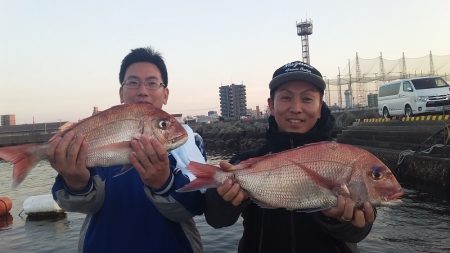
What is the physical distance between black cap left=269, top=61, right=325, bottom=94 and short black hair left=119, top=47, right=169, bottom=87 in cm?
101

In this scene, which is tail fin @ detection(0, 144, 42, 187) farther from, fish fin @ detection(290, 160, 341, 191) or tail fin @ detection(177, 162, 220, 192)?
fish fin @ detection(290, 160, 341, 191)

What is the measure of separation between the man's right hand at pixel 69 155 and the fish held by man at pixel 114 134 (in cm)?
6

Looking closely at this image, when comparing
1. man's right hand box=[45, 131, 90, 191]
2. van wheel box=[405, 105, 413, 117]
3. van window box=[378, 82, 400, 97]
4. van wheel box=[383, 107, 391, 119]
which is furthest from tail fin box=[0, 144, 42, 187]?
van wheel box=[383, 107, 391, 119]

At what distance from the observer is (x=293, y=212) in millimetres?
3158

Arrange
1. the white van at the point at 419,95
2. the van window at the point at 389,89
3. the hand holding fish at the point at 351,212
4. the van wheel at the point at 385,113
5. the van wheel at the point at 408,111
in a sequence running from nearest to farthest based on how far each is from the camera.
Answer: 1. the hand holding fish at the point at 351,212
2. the white van at the point at 419,95
3. the van wheel at the point at 408,111
4. the van window at the point at 389,89
5. the van wheel at the point at 385,113

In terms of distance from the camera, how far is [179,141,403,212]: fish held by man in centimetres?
273

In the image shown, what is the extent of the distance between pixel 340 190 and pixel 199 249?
121 centimetres

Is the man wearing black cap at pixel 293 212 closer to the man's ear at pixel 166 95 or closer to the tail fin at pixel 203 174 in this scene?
the tail fin at pixel 203 174

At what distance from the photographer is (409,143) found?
A: 59.7ft

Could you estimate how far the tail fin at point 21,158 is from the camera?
2.79 m

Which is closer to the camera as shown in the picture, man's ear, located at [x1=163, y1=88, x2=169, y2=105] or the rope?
man's ear, located at [x1=163, y1=88, x2=169, y2=105]

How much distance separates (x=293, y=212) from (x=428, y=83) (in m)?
22.8

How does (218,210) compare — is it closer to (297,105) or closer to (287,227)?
(287,227)

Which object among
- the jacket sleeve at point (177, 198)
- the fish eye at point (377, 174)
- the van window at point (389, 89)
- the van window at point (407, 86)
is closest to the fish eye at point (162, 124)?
the jacket sleeve at point (177, 198)
